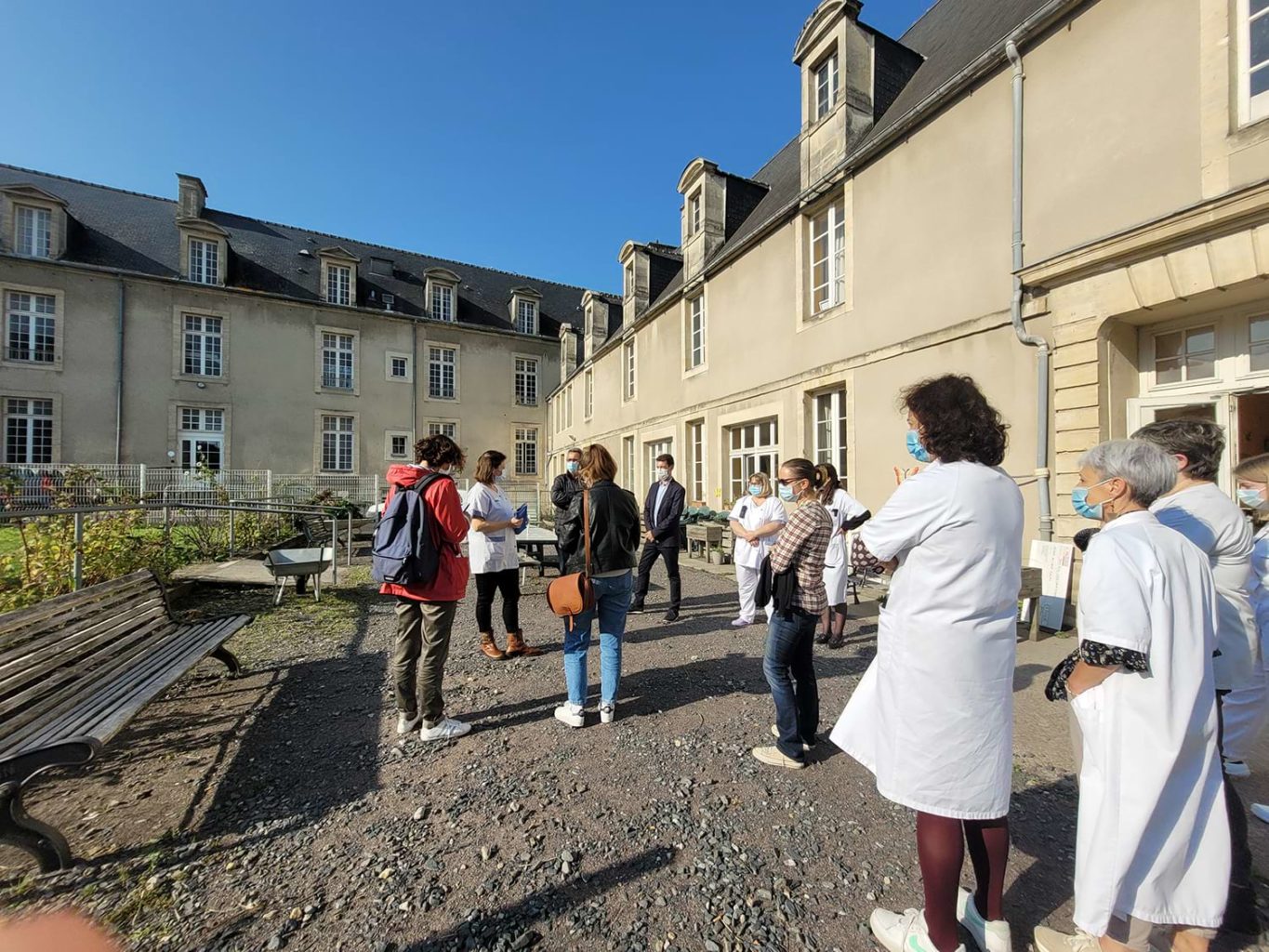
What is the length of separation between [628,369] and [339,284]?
17552 mm

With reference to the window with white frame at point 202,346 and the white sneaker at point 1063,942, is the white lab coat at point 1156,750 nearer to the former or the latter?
the white sneaker at point 1063,942

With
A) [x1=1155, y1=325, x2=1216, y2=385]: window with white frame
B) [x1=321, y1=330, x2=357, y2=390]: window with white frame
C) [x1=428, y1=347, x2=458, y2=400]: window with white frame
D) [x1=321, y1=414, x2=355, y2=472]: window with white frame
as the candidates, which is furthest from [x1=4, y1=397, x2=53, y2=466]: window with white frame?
[x1=1155, y1=325, x2=1216, y2=385]: window with white frame

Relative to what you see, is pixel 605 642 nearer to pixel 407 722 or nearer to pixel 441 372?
pixel 407 722

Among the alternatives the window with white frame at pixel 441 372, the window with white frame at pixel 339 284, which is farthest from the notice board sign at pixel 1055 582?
the window with white frame at pixel 339 284

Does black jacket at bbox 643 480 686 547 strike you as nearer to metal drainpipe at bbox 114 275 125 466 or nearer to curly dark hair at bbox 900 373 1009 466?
curly dark hair at bbox 900 373 1009 466

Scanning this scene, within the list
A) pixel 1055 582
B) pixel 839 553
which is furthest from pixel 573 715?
pixel 1055 582

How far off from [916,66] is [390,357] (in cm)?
2399

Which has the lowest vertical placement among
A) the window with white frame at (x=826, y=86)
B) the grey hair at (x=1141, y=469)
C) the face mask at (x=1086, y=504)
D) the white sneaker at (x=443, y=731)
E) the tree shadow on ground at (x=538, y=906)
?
the tree shadow on ground at (x=538, y=906)

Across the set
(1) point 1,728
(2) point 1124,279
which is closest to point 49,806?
(1) point 1,728

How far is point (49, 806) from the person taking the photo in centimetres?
261

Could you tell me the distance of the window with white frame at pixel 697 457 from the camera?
40.0 feet

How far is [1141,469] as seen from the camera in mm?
1771

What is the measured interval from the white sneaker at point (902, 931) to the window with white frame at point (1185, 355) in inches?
238

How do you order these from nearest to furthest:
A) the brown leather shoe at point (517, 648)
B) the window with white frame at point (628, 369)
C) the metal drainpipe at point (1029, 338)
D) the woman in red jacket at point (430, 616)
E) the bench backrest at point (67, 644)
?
the bench backrest at point (67, 644) → the woman in red jacket at point (430, 616) → the brown leather shoe at point (517, 648) → the metal drainpipe at point (1029, 338) → the window with white frame at point (628, 369)
